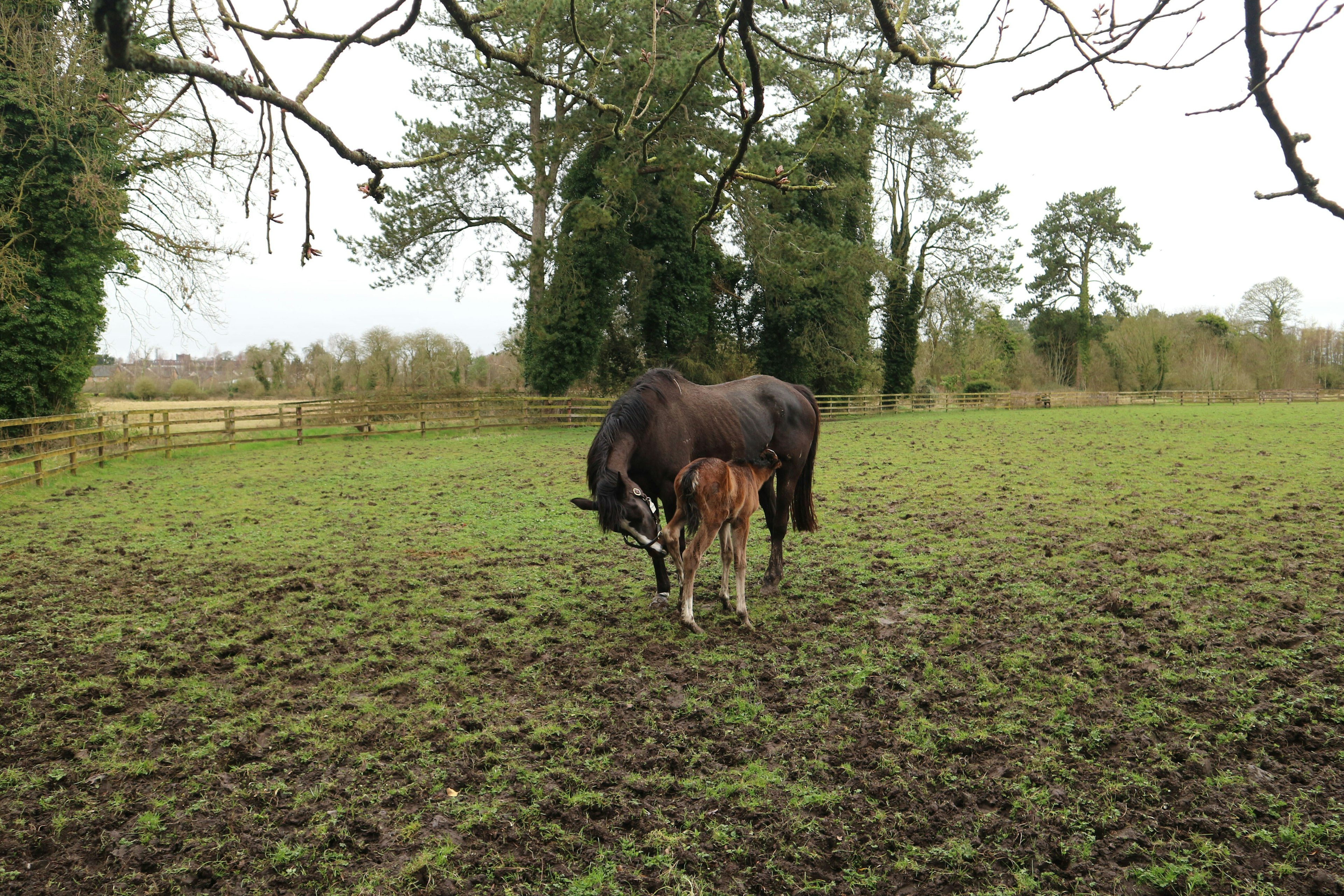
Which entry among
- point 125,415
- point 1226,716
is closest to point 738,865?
point 1226,716

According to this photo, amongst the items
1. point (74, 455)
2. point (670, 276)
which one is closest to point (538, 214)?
point (670, 276)

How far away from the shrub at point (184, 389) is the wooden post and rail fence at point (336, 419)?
1205 centimetres

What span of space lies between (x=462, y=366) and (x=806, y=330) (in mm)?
15696

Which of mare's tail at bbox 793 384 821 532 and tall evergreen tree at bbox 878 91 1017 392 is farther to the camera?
tall evergreen tree at bbox 878 91 1017 392

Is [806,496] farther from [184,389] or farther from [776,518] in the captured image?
[184,389]

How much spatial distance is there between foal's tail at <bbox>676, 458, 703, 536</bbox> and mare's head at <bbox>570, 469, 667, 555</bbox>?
0.23 m

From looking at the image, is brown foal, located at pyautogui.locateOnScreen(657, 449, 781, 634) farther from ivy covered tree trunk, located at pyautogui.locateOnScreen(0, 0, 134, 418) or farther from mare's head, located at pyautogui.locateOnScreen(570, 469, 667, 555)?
ivy covered tree trunk, located at pyautogui.locateOnScreen(0, 0, 134, 418)

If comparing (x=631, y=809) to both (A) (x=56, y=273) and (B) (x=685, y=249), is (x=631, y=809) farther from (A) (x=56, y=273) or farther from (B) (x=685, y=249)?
(B) (x=685, y=249)

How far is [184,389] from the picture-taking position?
36.4 meters

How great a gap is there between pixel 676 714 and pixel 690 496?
159 cm

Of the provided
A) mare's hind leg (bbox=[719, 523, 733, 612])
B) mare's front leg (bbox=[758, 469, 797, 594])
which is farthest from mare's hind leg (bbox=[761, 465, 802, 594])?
mare's hind leg (bbox=[719, 523, 733, 612])

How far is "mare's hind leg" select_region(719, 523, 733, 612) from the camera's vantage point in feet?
17.8

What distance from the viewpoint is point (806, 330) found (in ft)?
91.4

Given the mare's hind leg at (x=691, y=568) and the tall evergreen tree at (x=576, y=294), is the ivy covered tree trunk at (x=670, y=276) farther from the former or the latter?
the mare's hind leg at (x=691, y=568)
